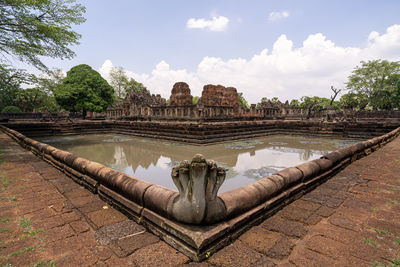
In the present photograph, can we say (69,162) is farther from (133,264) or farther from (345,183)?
(345,183)

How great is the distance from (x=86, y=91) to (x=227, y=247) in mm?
32333

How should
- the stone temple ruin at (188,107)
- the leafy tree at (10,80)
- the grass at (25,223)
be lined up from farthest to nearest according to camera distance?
the stone temple ruin at (188,107), the leafy tree at (10,80), the grass at (25,223)

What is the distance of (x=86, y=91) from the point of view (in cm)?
2855

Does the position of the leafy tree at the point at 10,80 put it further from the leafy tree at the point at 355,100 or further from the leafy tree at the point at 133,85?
the leafy tree at the point at 355,100

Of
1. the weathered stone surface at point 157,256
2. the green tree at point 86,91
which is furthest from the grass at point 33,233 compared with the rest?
the green tree at point 86,91

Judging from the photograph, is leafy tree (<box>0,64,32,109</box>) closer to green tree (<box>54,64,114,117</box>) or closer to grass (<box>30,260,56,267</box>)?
grass (<box>30,260,56,267</box>)

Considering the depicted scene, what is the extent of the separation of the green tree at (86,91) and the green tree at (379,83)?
44.7 metres

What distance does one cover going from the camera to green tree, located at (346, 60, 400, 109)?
108ft

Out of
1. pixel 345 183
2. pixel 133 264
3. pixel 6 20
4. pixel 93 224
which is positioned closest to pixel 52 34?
pixel 6 20

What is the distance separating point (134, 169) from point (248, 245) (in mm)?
4290

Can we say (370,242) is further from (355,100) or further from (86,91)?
(355,100)

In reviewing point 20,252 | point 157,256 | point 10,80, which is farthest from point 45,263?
point 10,80

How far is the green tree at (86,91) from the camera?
28.4m

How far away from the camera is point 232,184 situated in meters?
4.21
